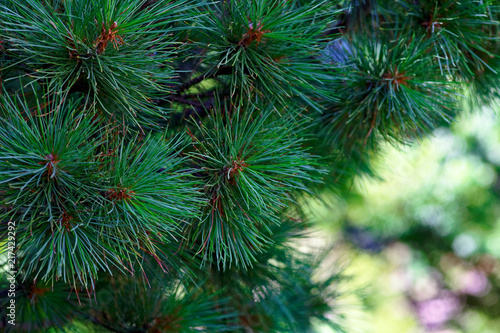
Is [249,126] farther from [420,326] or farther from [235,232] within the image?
[420,326]

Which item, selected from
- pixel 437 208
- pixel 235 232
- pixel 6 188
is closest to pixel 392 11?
pixel 235 232

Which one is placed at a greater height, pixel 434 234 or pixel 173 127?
pixel 434 234

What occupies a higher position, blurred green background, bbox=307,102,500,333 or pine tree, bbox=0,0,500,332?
blurred green background, bbox=307,102,500,333

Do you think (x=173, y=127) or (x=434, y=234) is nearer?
(x=173, y=127)

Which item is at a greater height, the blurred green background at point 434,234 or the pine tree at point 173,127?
the blurred green background at point 434,234

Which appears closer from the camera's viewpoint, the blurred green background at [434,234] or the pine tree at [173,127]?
the pine tree at [173,127]
